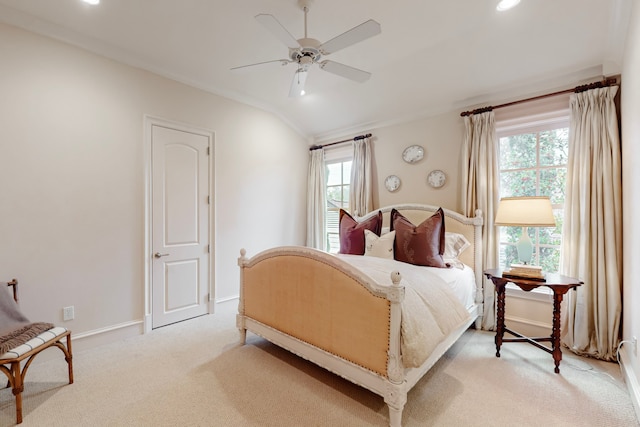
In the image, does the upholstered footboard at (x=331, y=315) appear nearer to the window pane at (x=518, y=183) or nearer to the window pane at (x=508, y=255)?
the window pane at (x=508, y=255)

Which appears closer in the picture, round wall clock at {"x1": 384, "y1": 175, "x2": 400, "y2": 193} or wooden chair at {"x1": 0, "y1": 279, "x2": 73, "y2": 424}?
wooden chair at {"x1": 0, "y1": 279, "x2": 73, "y2": 424}

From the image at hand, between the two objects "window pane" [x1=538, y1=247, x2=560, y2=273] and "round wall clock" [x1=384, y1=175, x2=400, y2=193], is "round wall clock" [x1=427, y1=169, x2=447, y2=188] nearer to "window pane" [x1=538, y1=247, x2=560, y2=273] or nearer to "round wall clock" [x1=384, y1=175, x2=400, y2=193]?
"round wall clock" [x1=384, y1=175, x2=400, y2=193]

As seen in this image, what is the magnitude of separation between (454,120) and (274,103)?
251 cm

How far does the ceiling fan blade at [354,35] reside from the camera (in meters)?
1.83

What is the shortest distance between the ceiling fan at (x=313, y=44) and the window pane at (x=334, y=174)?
2.33 meters

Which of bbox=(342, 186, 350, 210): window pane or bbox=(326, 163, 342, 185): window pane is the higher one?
bbox=(326, 163, 342, 185): window pane

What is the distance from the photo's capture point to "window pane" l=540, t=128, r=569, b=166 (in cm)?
296

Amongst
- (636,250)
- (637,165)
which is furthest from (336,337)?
(637,165)

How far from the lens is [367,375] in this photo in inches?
72.8

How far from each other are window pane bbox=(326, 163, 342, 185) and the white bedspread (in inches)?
94.0

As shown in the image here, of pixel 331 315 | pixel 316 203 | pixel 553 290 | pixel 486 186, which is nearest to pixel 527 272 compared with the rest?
pixel 553 290

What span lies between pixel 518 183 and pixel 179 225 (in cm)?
394

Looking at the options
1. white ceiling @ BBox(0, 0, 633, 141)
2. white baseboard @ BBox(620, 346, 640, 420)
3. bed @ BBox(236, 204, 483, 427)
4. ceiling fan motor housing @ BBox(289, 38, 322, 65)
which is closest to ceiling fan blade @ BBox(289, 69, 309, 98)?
ceiling fan motor housing @ BBox(289, 38, 322, 65)

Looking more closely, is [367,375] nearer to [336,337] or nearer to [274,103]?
[336,337]
